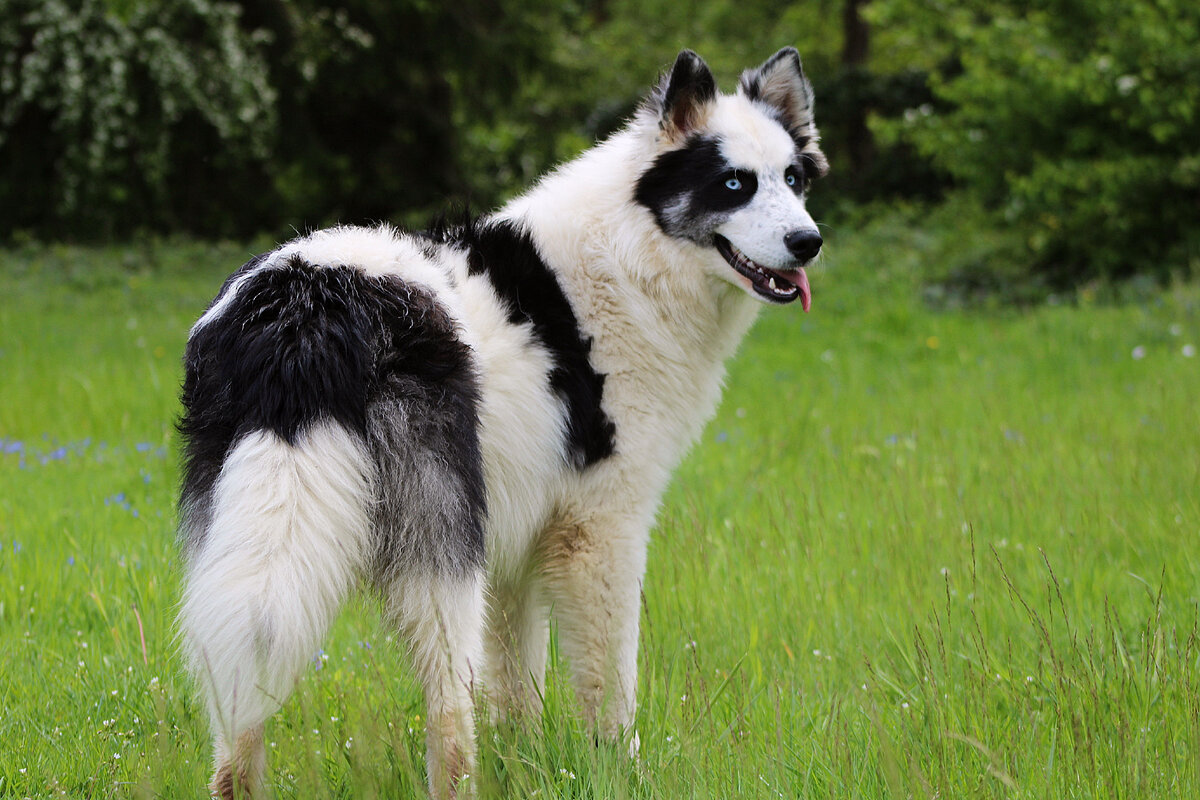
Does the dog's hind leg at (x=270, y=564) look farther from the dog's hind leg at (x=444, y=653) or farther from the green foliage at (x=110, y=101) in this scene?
the green foliage at (x=110, y=101)

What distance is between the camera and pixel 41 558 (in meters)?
3.92

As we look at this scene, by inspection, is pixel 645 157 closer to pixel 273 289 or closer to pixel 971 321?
pixel 273 289

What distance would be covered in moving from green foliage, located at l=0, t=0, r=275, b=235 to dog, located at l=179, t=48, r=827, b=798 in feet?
34.7

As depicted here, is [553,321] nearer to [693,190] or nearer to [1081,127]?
[693,190]

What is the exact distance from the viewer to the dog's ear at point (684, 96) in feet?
10.8

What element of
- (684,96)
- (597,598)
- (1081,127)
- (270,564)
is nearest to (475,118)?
(1081,127)

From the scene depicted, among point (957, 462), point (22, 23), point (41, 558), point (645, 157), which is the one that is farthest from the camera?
point (22, 23)

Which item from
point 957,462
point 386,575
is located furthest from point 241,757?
point 957,462

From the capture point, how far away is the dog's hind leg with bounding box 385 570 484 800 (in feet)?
7.73

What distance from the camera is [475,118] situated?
1475 cm

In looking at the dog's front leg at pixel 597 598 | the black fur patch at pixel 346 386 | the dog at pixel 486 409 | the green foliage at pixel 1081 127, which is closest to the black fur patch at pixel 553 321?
the dog at pixel 486 409

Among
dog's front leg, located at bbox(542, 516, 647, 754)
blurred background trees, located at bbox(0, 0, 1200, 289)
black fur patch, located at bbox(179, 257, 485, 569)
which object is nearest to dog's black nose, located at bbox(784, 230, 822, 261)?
dog's front leg, located at bbox(542, 516, 647, 754)

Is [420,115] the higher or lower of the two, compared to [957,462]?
lower

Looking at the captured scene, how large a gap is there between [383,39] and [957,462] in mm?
11488
